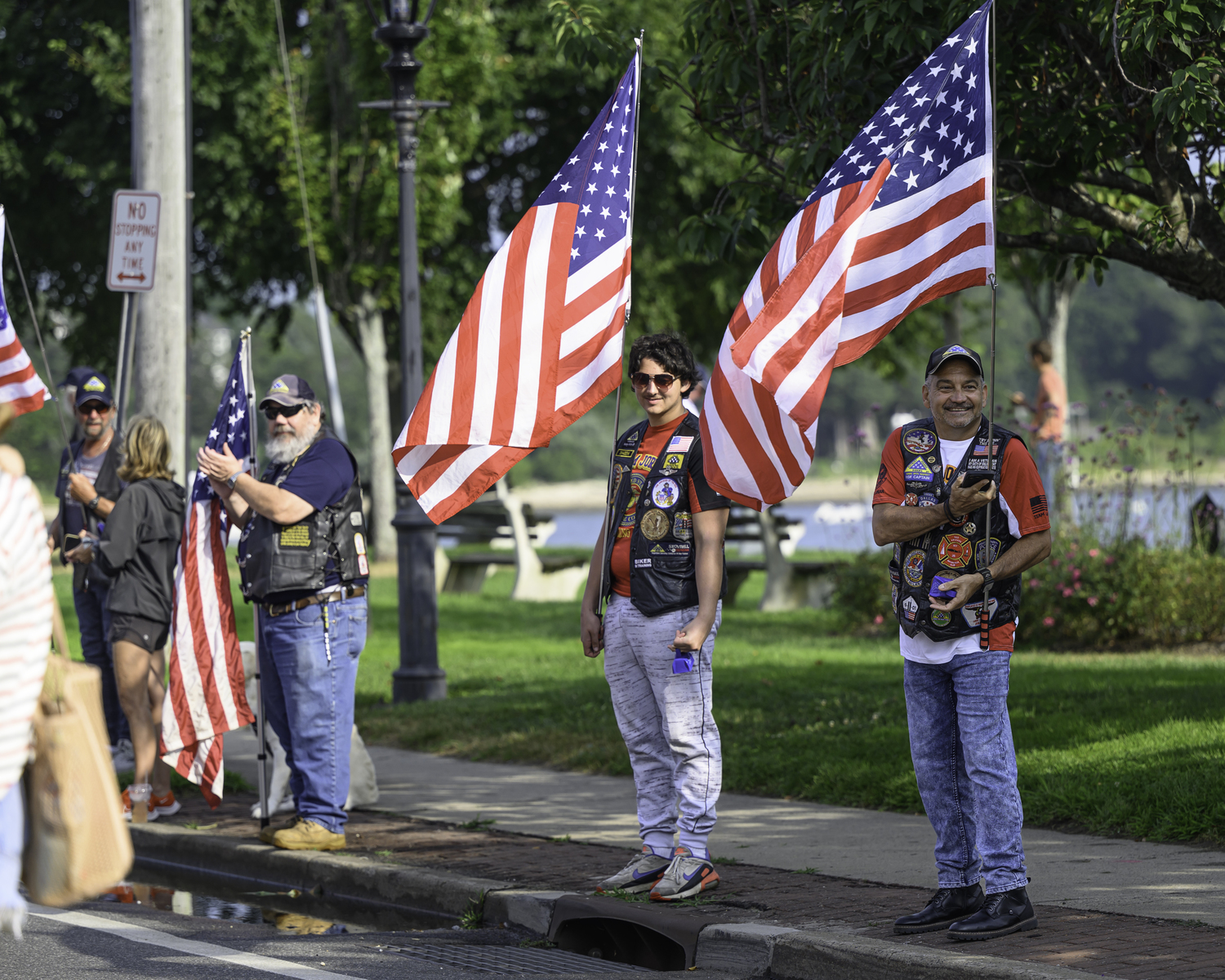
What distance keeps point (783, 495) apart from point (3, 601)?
299 centimetres

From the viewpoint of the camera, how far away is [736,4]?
888 cm

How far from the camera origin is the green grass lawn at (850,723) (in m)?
7.36

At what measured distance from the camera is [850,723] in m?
9.40

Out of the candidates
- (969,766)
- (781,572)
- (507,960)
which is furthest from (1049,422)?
(507,960)

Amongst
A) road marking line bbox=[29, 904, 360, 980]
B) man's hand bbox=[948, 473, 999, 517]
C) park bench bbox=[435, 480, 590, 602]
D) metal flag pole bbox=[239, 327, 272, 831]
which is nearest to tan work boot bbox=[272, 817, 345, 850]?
metal flag pole bbox=[239, 327, 272, 831]

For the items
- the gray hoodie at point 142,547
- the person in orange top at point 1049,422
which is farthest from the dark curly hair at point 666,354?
the person in orange top at point 1049,422

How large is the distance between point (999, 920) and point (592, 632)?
77.3 inches

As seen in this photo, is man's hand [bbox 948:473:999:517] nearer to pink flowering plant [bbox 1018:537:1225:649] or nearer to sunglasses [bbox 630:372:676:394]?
sunglasses [bbox 630:372:676:394]

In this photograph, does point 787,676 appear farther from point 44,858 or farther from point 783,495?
point 44,858

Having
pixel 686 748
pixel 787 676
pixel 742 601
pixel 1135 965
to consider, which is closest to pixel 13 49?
pixel 742 601

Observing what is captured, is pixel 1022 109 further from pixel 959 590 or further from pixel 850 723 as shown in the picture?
pixel 959 590

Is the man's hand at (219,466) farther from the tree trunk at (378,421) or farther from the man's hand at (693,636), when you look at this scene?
the tree trunk at (378,421)

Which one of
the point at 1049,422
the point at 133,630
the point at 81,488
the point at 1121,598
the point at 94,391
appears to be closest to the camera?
the point at 133,630

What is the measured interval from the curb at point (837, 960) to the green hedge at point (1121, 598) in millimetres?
7882
